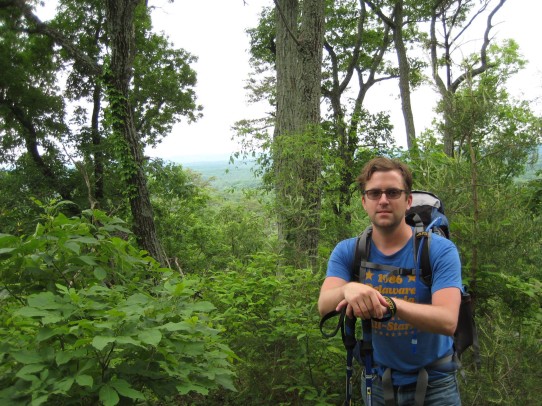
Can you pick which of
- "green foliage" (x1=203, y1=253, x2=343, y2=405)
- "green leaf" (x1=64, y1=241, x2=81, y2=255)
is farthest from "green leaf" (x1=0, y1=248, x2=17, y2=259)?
"green foliage" (x1=203, y1=253, x2=343, y2=405)

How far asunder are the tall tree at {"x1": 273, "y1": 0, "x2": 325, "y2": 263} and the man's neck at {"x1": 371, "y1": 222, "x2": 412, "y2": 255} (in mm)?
2399

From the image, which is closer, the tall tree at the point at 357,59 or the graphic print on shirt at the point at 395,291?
the graphic print on shirt at the point at 395,291

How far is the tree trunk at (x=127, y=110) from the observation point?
36.2 ft

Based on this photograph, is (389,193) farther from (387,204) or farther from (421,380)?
(421,380)

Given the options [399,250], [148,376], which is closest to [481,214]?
[399,250]

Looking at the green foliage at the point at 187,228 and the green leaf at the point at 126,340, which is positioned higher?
the green leaf at the point at 126,340

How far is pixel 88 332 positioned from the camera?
1.92 meters

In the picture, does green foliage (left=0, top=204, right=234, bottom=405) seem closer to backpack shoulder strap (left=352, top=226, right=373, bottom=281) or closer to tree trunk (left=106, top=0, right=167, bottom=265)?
backpack shoulder strap (left=352, top=226, right=373, bottom=281)

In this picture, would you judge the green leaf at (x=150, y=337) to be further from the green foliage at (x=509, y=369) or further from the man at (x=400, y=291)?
the green foliage at (x=509, y=369)

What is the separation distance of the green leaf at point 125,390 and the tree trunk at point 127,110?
9.83 metres

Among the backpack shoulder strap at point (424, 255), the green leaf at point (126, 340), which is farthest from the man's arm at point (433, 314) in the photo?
the green leaf at point (126, 340)

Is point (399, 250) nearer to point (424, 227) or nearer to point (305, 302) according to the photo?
point (424, 227)

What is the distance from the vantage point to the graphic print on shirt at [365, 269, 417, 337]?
2117 mm

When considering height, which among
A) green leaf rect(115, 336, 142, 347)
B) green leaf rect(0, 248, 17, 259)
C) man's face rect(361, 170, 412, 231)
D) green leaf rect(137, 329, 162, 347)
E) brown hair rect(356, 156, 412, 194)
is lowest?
green leaf rect(137, 329, 162, 347)
